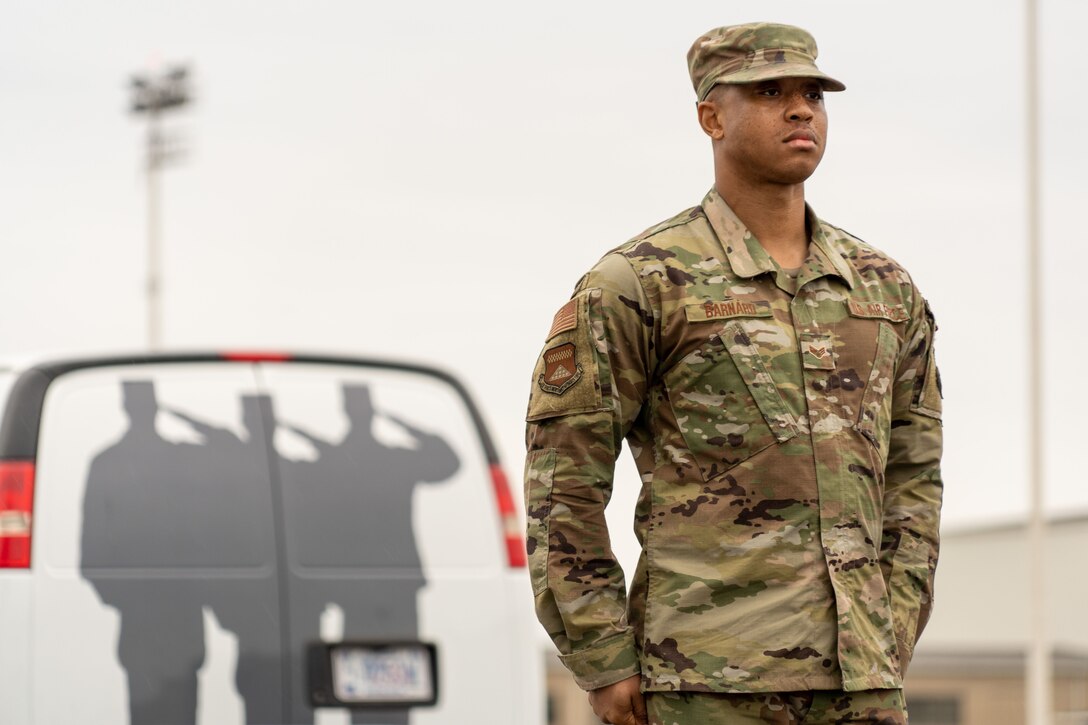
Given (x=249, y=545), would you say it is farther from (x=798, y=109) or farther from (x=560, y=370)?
(x=798, y=109)

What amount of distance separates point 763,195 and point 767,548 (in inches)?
26.1

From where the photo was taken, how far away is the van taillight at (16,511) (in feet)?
17.0

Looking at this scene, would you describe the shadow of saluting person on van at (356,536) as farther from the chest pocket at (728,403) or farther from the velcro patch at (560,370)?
the chest pocket at (728,403)

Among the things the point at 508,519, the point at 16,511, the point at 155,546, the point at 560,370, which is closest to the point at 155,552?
the point at 155,546

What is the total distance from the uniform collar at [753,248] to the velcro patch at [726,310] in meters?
0.06

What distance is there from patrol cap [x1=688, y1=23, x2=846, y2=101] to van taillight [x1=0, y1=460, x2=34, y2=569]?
2633mm

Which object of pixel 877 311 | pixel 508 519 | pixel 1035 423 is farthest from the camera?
pixel 1035 423

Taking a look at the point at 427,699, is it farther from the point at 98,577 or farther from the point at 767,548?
the point at 767,548

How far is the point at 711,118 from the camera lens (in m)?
3.45

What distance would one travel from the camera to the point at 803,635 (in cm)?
314

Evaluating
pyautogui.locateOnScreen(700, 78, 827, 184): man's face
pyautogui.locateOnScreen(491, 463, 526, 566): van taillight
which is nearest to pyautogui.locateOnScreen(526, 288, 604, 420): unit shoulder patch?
pyautogui.locateOnScreen(700, 78, 827, 184): man's face

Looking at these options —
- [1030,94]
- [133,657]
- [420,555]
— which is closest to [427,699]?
[420,555]

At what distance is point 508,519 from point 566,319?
267 cm

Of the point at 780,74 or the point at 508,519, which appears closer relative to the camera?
the point at 780,74
